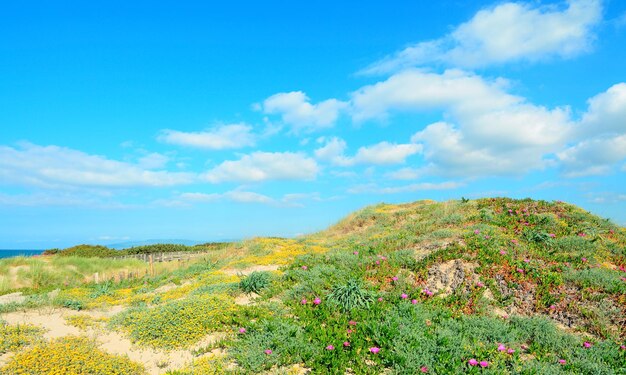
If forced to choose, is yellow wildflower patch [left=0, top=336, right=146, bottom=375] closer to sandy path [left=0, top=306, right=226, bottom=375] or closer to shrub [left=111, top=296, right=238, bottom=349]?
sandy path [left=0, top=306, right=226, bottom=375]

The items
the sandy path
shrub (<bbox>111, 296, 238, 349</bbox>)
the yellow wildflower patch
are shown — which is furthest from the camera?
shrub (<bbox>111, 296, 238, 349</bbox>)

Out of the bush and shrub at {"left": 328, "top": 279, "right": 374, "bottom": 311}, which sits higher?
the bush

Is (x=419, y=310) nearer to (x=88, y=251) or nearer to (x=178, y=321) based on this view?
(x=178, y=321)

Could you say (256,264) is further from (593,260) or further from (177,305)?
(593,260)

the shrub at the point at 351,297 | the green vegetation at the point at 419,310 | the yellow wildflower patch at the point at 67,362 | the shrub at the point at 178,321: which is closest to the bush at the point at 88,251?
the green vegetation at the point at 419,310

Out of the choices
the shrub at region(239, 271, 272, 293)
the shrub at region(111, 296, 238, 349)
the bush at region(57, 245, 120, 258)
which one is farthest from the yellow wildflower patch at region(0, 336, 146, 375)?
the bush at region(57, 245, 120, 258)

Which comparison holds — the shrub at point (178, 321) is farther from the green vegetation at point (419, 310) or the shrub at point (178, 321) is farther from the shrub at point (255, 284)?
the shrub at point (255, 284)

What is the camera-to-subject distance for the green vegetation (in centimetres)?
709

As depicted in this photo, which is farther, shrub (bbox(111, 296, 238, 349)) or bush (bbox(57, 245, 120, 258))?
bush (bbox(57, 245, 120, 258))

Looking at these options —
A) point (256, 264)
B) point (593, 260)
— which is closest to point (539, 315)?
point (593, 260)

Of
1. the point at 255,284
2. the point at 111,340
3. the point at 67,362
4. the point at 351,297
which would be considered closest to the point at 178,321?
the point at 111,340

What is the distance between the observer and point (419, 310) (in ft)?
29.1

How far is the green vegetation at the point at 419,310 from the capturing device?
7090mm

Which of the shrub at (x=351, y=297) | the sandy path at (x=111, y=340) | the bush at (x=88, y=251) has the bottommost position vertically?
the sandy path at (x=111, y=340)
